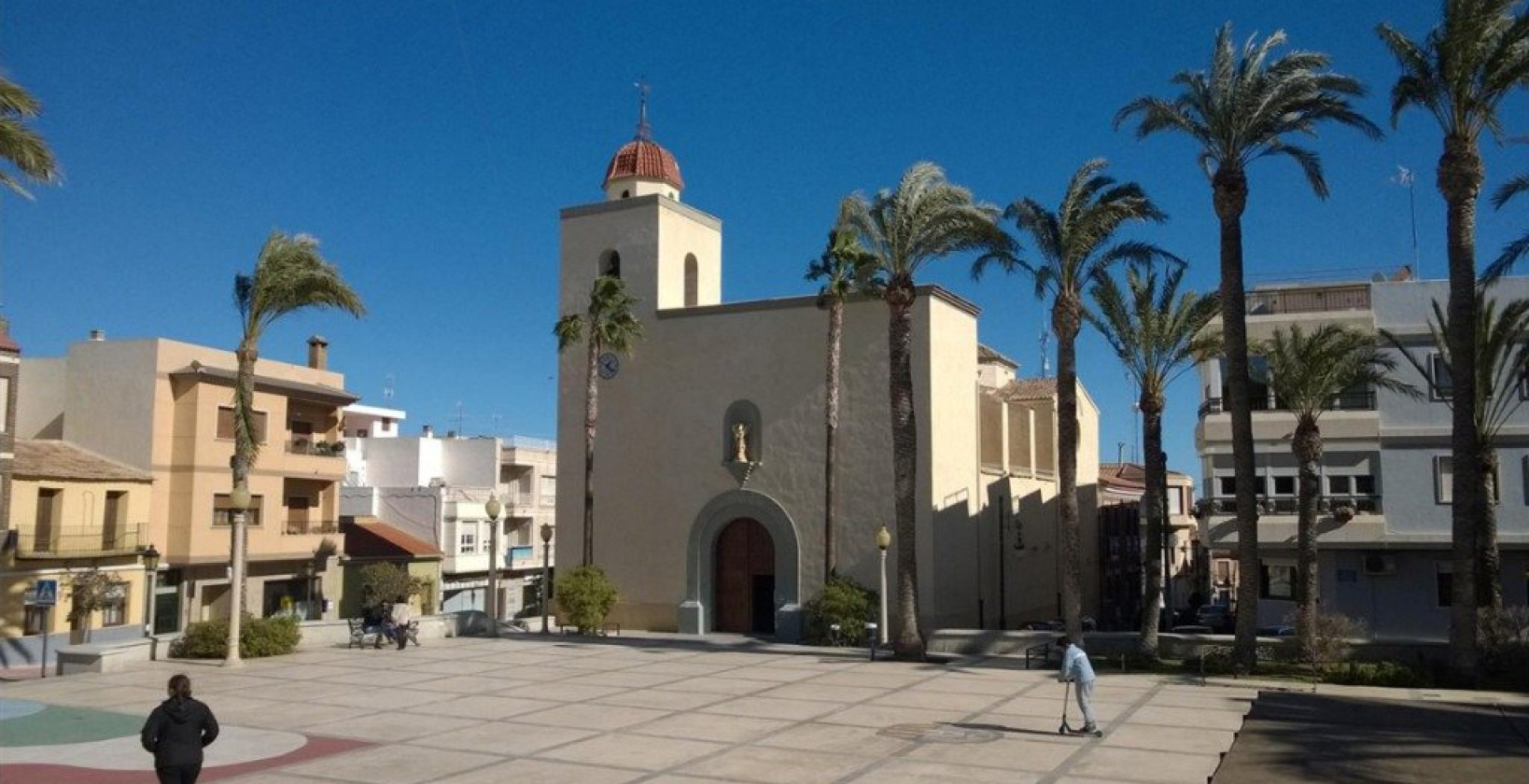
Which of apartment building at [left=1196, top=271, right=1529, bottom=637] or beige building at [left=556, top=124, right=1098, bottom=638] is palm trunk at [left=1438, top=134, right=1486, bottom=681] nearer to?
apartment building at [left=1196, top=271, right=1529, bottom=637]

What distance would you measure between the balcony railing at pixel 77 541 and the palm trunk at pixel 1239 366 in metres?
30.2

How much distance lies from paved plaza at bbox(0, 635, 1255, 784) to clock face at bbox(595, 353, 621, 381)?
39.2 ft

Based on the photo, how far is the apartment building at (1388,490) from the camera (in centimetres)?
3159

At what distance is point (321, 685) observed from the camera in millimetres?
22875

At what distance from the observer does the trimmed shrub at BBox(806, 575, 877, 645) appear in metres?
30.5

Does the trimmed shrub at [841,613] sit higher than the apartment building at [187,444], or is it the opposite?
the apartment building at [187,444]

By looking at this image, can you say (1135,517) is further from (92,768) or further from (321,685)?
(92,768)

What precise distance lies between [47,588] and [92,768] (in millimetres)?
14156

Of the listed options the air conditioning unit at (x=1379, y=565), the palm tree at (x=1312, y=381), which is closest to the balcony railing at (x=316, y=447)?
the palm tree at (x=1312, y=381)

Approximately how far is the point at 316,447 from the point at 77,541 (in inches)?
388

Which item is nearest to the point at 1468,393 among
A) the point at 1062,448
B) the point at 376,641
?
the point at 1062,448

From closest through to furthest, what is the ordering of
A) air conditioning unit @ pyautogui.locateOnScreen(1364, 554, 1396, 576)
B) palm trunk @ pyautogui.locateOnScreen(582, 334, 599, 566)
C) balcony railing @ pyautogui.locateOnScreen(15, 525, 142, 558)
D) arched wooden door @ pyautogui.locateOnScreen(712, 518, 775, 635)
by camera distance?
1. balcony railing @ pyautogui.locateOnScreen(15, 525, 142, 558)
2. air conditioning unit @ pyautogui.locateOnScreen(1364, 554, 1396, 576)
3. arched wooden door @ pyautogui.locateOnScreen(712, 518, 775, 635)
4. palm trunk @ pyautogui.locateOnScreen(582, 334, 599, 566)

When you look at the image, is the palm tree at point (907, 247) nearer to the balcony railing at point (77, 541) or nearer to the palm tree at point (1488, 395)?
the palm tree at point (1488, 395)

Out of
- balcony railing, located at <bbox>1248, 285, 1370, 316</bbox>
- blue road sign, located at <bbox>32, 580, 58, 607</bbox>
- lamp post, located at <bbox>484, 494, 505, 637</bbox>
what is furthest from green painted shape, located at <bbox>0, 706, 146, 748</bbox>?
balcony railing, located at <bbox>1248, 285, 1370, 316</bbox>
